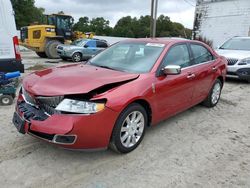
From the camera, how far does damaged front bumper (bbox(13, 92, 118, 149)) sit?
3.05 m

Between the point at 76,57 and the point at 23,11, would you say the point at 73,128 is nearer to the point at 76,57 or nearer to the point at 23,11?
the point at 76,57

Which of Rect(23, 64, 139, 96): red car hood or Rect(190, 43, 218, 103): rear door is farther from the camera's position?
Rect(190, 43, 218, 103): rear door

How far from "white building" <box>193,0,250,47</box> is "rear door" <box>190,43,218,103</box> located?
47.7ft

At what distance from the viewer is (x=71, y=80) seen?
11.4 feet

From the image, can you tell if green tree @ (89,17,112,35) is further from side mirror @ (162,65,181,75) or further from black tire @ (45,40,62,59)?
Result: side mirror @ (162,65,181,75)

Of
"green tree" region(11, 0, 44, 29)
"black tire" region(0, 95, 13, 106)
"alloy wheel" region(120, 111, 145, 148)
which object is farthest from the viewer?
"green tree" region(11, 0, 44, 29)

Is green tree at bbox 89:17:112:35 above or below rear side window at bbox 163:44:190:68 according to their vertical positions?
above

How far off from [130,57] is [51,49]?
46.2 feet

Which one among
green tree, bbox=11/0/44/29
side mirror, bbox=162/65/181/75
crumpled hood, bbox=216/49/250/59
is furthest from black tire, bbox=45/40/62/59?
green tree, bbox=11/0/44/29

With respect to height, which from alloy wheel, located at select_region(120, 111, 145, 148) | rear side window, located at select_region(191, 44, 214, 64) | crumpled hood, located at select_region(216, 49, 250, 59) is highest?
rear side window, located at select_region(191, 44, 214, 64)

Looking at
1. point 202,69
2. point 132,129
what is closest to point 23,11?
point 202,69

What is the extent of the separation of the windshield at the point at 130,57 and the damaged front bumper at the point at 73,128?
111cm

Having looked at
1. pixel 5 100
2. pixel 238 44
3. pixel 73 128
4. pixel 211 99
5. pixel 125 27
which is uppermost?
pixel 125 27

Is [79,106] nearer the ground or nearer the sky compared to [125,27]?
nearer the ground
